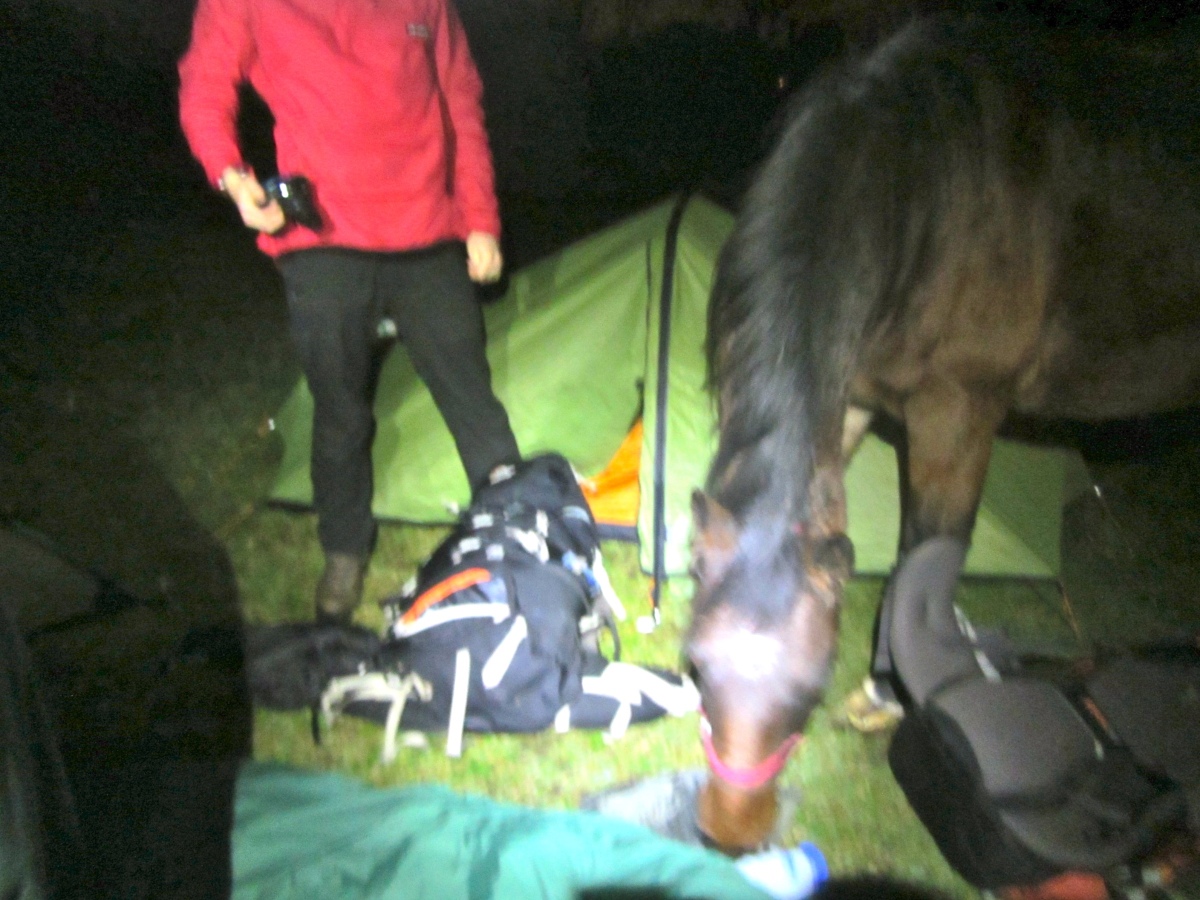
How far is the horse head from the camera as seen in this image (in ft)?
3.84

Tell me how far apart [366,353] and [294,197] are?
1.37 ft

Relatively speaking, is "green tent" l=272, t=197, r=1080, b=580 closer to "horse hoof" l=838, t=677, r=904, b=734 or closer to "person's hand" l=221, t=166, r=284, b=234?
"horse hoof" l=838, t=677, r=904, b=734

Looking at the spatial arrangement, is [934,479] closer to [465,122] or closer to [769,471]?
[769,471]

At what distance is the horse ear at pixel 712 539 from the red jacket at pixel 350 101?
40.0 inches

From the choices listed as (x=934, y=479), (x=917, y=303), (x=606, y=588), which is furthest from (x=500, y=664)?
(x=917, y=303)

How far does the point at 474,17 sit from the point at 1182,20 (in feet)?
10.1

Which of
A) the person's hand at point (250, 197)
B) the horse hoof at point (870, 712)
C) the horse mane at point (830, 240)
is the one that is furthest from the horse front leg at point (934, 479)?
the person's hand at point (250, 197)

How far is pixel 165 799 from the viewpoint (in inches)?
63.4

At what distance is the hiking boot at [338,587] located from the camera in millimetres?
2127

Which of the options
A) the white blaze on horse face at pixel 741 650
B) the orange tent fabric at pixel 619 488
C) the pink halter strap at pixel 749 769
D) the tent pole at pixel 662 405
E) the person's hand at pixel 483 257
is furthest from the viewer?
the orange tent fabric at pixel 619 488

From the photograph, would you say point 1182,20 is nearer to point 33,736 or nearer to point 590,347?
point 590,347

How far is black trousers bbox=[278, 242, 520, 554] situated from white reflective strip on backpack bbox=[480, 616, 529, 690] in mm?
541

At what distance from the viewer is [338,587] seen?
2137 mm

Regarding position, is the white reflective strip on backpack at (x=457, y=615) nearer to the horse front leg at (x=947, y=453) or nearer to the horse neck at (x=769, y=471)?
the horse neck at (x=769, y=471)
